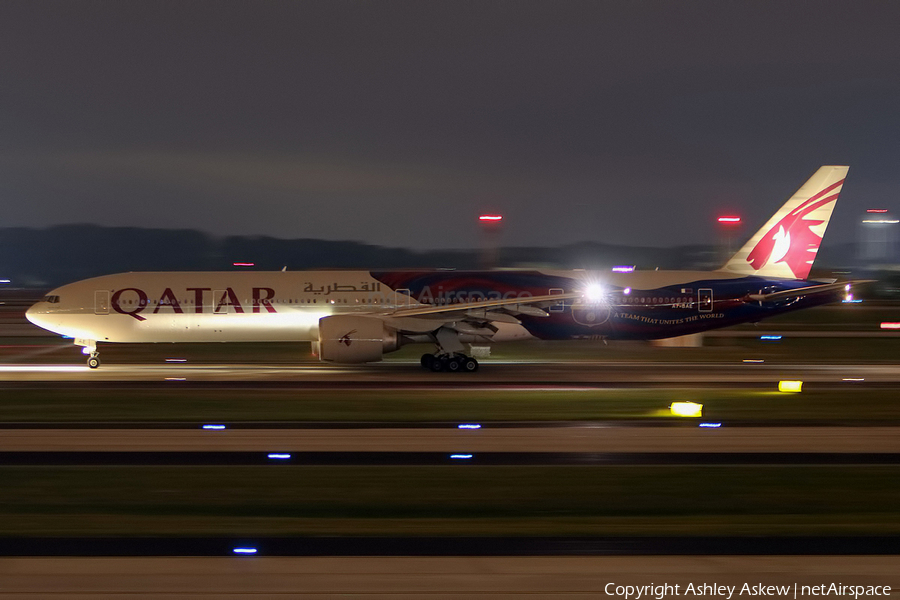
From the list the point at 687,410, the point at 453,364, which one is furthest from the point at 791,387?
the point at 453,364

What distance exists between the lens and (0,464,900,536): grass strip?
1000 cm

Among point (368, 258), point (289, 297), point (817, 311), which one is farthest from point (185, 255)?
point (289, 297)

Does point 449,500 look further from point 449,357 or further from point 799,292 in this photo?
point 799,292

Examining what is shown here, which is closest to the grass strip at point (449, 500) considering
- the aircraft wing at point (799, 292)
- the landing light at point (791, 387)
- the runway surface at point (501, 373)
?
the landing light at point (791, 387)

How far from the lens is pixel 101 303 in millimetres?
31219

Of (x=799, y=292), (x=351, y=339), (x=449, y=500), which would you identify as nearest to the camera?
(x=449, y=500)

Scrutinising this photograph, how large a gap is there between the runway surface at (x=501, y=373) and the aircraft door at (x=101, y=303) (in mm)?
1979

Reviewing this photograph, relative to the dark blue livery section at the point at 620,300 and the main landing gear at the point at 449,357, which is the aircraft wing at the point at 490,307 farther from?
the main landing gear at the point at 449,357

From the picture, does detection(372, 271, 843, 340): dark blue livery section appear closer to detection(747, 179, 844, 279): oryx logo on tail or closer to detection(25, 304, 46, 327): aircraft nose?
detection(747, 179, 844, 279): oryx logo on tail

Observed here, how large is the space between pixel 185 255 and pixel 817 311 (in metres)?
145

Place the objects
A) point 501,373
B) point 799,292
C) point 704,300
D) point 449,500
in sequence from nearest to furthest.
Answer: point 449,500, point 501,373, point 799,292, point 704,300

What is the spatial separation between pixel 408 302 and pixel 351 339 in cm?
389

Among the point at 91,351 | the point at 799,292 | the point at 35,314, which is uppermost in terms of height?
the point at 799,292
